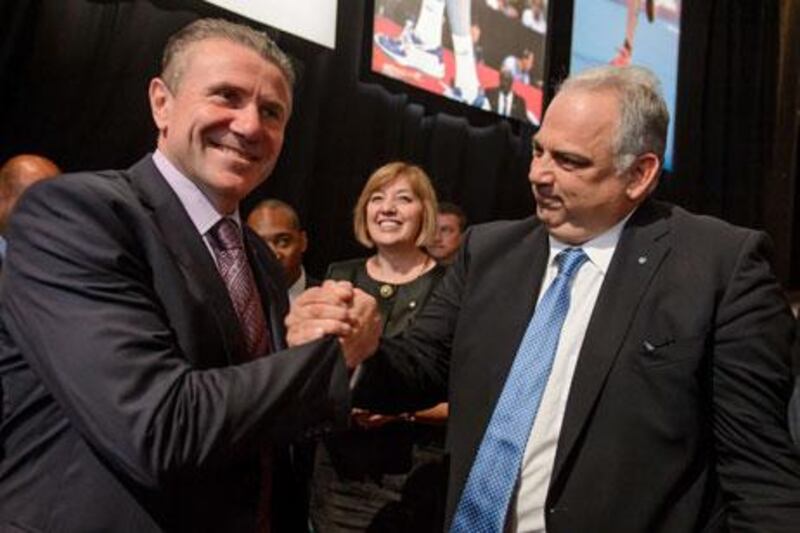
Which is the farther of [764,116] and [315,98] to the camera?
[764,116]

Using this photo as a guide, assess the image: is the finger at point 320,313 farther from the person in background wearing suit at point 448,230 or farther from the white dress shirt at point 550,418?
the person in background wearing suit at point 448,230

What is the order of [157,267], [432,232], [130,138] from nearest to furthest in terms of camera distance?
[157,267]
[432,232]
[130,138]

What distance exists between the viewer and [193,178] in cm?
132

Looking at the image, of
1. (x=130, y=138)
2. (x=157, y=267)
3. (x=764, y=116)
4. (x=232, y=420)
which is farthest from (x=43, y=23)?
(x=764, y=116)

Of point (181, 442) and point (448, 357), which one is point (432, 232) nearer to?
point (448, 357)

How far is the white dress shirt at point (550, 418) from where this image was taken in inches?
57.9

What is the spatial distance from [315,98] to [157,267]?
3.12 meters

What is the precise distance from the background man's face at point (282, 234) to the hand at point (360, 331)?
2014mm

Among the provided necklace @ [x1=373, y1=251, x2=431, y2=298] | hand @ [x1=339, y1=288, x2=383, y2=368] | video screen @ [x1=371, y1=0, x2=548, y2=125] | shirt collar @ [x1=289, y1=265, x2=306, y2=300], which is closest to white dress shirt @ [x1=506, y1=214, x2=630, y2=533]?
hand @ [x1=339, y1=288, x2=383, y2=368]

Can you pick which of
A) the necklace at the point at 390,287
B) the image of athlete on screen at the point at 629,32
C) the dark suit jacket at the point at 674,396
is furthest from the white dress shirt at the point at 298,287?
the image of athlete on screen at the point at 629,32

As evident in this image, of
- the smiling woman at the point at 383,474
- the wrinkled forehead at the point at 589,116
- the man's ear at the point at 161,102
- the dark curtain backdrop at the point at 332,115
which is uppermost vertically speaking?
the dark curtain backdrop at the point at 332,115

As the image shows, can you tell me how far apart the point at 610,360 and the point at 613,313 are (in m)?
0.09

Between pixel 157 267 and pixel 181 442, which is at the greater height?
pixel 157 267

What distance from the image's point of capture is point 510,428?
1.50 m
